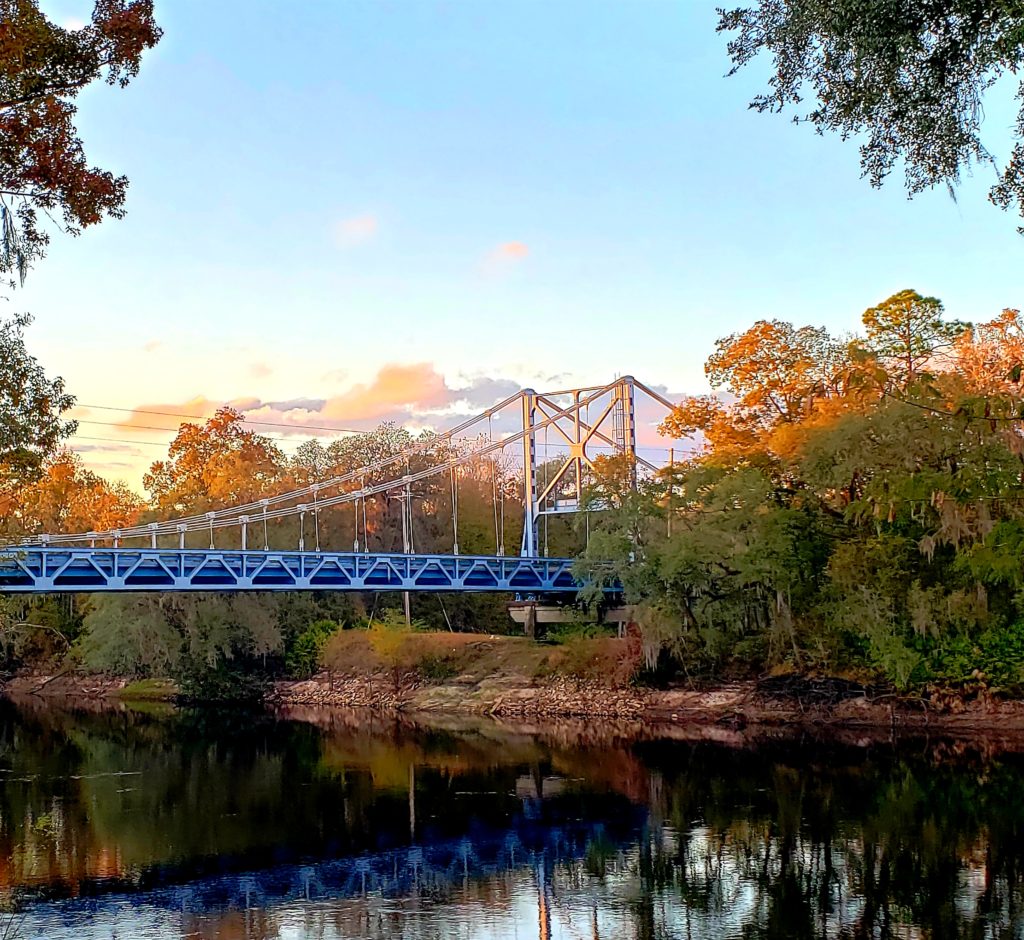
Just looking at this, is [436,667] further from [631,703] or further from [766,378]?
[766,378]

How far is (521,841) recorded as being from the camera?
1499cm

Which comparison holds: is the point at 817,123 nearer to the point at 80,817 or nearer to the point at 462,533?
the point at 80,817

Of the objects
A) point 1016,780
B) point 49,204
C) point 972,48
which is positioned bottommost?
point 1016,780

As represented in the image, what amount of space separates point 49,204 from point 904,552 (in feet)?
62.0

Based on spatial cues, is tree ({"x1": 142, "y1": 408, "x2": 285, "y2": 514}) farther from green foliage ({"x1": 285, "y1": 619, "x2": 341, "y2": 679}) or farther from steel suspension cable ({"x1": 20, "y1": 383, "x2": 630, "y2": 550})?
green foliage ({"x1": 285, "y1": 619, "x2": 341, "y2": 679})

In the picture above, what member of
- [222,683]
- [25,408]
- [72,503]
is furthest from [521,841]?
[72,503]

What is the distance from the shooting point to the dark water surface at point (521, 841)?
11055mm

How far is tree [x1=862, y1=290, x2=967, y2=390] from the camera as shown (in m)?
24.3

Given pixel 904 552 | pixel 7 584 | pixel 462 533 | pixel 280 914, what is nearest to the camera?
pixel 280 914

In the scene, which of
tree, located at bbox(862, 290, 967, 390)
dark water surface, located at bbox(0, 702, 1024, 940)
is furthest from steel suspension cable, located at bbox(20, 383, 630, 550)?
tree, located at bbox(862, 290, 967, 390)

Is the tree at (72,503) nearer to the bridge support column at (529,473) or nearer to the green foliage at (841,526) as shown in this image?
the bridge support column at (529,473)

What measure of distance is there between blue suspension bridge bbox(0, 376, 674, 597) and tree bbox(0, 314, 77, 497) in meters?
12.3

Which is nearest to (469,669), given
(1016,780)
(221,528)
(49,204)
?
(221,528)

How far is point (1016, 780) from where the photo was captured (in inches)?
692
